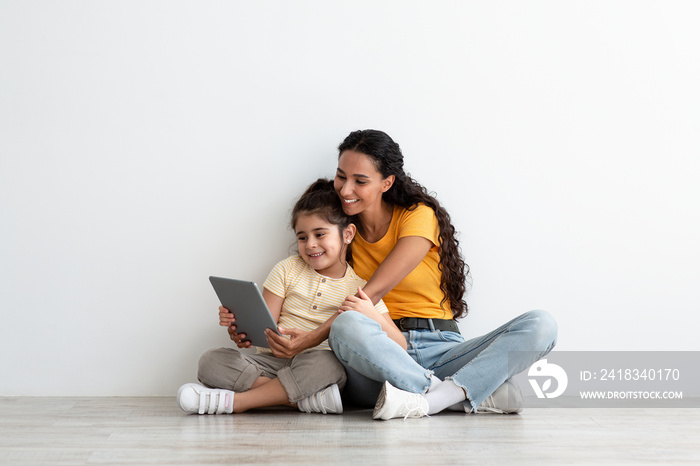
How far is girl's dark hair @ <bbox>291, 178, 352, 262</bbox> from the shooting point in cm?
201

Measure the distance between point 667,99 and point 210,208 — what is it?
1.55m

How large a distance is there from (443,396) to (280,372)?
0.44 m

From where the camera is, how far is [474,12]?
7.33 feet

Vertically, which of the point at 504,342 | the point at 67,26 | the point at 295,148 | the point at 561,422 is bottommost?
the point at 561,422

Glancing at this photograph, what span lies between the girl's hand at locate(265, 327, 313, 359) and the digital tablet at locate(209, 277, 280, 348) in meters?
0.02

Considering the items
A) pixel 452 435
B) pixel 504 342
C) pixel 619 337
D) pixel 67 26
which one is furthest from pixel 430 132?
pixel 67 26

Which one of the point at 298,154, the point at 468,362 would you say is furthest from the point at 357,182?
the point at 468,362

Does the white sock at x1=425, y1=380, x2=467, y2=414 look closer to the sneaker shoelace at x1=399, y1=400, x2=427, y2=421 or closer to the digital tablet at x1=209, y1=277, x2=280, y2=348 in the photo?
the sneaker shoelace at x1=399, y1=400, x2=427, y2=421

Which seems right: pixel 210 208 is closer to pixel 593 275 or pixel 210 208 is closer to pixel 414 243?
pixel 414 243

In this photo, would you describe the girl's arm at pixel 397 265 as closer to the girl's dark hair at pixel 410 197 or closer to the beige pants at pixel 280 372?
the girl's dark hair at pixel 410 197

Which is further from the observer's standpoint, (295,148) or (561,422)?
(295,148)

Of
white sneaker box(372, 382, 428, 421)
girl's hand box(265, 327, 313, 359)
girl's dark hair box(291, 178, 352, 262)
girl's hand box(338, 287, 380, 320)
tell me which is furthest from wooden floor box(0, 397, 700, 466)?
girl's dark hair box(291, 178, 352, 262)

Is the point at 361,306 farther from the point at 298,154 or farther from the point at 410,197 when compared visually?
the point at 298,154

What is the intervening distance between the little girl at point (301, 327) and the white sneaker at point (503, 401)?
0.32m
